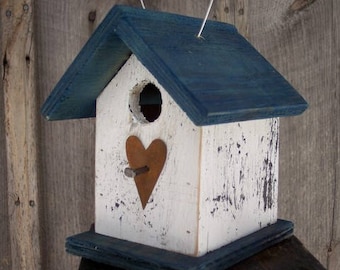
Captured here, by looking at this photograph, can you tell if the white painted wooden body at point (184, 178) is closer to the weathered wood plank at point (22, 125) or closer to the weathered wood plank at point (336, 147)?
the weathered wood plank at point (336, 147)

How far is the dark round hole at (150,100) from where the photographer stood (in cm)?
130

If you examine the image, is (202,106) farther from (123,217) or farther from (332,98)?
(332,98)

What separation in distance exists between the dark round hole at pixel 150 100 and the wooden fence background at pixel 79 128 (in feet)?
0.99

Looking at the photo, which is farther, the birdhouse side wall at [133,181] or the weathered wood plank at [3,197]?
the weathered wood plank at [3,197]

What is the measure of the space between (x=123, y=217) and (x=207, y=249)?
0.19m

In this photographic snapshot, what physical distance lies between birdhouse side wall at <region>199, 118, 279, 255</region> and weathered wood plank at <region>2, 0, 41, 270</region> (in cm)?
71

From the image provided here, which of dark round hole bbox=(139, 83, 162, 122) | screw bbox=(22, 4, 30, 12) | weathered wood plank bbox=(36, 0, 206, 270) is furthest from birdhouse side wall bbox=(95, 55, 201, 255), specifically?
screw bbox=(22, 4, 30, 12)

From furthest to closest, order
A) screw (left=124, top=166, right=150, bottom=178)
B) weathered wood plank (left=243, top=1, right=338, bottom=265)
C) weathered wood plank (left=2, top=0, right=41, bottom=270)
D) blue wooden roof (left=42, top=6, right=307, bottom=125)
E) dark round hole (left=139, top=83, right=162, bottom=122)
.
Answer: weathered wood plank (left=2, top=0, right=41, bottom=270) < weathered wood plank (left=243, top=1, right=338, bottom=265) < dark round hole (left=139, top=83, right=162, bottom=122) < screw (left=124, top=166, right=150, bottom=178) < blue wooden roof (left=42, top=6, right=307, bottom=125)

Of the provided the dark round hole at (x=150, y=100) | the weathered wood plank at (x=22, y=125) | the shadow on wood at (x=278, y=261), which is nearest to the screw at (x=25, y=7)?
the weathered wood plank at (x=22, y=125)

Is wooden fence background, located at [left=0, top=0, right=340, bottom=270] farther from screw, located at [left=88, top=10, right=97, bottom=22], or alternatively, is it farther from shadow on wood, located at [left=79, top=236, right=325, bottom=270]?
shadow on wood, located at [left=79, top=236, right=325, bottom=270]

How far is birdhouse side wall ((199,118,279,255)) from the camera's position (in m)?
1.05

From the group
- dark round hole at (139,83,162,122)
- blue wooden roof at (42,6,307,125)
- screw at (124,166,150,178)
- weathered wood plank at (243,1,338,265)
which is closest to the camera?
blue wooden roof at (42,6,307,125)

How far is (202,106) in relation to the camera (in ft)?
3.01

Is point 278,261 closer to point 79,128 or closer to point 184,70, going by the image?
point 184,70
